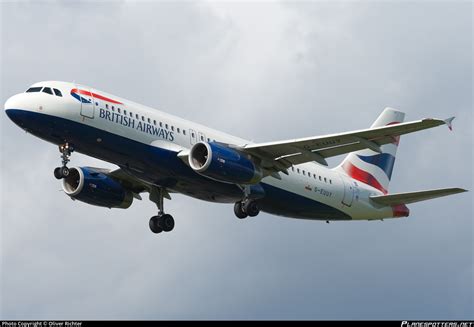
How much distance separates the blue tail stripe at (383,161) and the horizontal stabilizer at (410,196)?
151 inches

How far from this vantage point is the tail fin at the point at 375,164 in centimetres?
6575

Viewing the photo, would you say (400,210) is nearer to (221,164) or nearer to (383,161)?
(383,161)

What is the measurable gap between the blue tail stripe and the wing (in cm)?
978

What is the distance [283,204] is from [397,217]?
765 centimetres

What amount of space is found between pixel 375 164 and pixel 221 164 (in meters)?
14.8

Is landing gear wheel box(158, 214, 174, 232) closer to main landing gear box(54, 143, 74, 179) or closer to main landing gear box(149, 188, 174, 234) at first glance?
main landing gear box(149, 188, 174, 234)

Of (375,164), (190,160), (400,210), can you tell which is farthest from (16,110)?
(375,164)

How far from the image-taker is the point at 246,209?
188ft

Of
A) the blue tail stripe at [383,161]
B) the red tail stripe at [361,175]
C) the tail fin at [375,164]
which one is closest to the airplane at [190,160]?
the red tail stripe at [361,175]

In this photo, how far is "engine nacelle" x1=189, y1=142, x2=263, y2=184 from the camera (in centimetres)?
5516

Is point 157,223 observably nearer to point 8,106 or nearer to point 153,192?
point 153,192

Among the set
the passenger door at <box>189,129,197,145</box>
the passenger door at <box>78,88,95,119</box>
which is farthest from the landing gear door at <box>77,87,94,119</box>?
the passenger door at <box>189,129,197,145</box>

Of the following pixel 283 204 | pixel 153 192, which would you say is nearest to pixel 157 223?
pixel 153 192

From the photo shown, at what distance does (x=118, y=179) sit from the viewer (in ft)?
207
